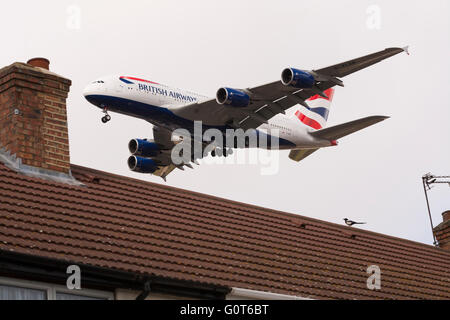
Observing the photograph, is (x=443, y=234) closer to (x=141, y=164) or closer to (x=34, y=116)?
(x=34, y=116)

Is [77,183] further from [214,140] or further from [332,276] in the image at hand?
[214,140]

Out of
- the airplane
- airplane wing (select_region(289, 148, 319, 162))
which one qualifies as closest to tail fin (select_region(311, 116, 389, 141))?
the airplane

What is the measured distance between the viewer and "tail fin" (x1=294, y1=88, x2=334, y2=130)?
5053cm

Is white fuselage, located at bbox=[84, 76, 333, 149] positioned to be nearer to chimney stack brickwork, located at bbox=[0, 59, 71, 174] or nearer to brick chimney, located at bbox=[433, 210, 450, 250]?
brick chimney, located at bbox=[433, 210, 450, 250]

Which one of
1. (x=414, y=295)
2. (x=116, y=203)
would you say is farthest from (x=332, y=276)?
(x=116, y=203)

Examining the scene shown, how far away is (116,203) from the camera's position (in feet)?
60.7

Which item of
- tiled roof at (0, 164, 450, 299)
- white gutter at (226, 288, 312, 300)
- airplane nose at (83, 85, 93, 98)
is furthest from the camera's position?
airplane nose at (83, 85, 93, 98)

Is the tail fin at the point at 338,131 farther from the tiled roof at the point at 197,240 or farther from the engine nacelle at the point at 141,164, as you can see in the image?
the tiled roof at the point at 197,240

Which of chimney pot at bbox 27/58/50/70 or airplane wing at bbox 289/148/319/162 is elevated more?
airplane wing at bbox 289/148/319/162

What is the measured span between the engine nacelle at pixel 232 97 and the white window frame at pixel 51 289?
78.0ft

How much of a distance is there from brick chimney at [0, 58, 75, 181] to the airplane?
16.0 m

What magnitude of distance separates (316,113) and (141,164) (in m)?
15.0

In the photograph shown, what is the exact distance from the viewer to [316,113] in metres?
51.5

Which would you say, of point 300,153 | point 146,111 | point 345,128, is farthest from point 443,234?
point 300,153
